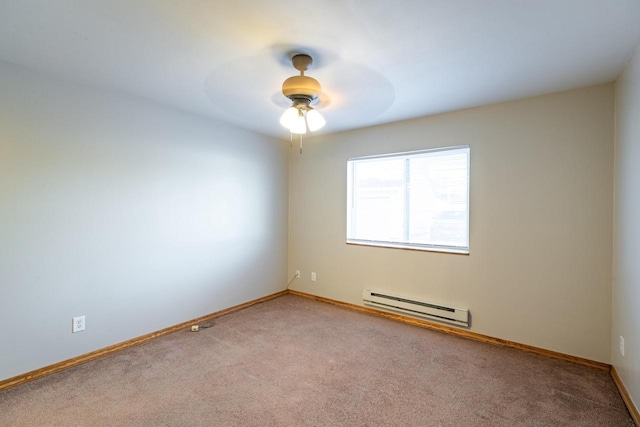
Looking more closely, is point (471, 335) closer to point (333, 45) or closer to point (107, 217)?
point (333, 45)

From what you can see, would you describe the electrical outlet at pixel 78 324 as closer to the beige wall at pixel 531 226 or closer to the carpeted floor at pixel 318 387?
the carpeted floor at pixel 318 387

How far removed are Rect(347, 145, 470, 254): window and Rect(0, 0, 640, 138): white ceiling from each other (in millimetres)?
801

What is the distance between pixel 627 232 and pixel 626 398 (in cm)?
111

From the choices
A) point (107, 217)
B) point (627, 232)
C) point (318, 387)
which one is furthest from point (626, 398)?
point (107, 217)

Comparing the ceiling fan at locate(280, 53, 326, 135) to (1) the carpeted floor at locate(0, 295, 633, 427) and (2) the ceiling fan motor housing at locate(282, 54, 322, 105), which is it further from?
(1) the carpeted floor at locate(0, 295, 633, 427)

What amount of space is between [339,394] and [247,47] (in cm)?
243

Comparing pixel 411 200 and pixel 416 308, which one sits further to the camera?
pixel 411 200

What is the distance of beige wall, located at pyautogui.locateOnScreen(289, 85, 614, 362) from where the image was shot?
95.7 inches

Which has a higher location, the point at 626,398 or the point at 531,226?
the point at 531,226

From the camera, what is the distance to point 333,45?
1870 millimetres

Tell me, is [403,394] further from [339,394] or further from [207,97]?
[207,97]

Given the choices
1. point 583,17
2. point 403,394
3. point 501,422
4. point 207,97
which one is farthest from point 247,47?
point 501,422

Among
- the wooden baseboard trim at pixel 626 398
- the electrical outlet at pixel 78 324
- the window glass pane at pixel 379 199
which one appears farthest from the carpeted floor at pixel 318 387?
the window glass pane at pixel 379 199

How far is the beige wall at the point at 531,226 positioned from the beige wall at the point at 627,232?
125 millimetres
